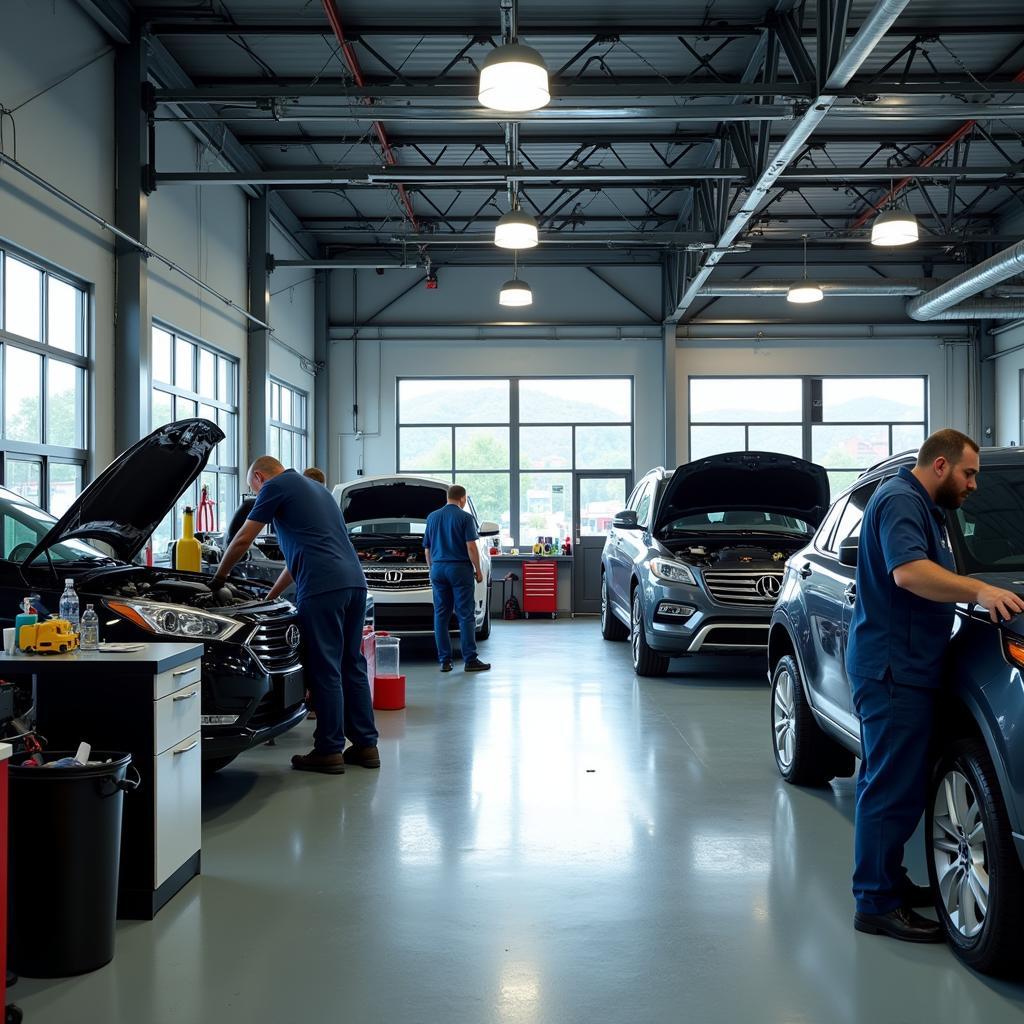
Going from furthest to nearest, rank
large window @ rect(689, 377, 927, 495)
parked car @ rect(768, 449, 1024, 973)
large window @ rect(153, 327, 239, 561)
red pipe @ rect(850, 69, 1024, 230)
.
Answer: large window @ rect(689, 377, 927, 495), red pipe @ rect(850, 69, 1024, 230), large window @ rect(153, 327, 239, 561), parked car @ rect(768, 449, 1024, 973)

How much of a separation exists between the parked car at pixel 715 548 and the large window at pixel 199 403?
4408 mm

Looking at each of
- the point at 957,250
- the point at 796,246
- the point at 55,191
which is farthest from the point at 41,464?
the point at 957,250

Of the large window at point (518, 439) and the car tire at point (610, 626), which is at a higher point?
the large window at point (518, 439)

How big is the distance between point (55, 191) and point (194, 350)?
3983 mm

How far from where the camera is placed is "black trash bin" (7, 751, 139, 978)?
3.09 meters

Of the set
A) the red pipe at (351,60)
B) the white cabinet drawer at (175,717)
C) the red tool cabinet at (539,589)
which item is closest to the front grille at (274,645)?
the white cabinet drawer at (175,717)

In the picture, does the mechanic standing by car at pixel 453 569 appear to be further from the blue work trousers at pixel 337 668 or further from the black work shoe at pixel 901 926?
the black work shoe at pixel 901 926

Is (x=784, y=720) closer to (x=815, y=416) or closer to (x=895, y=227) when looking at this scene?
(x=895, y=227)

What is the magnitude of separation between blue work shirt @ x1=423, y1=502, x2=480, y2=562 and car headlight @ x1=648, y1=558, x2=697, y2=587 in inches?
66.6

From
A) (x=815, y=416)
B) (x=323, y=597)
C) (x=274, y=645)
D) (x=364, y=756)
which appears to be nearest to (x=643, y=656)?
(x=364, y=756)

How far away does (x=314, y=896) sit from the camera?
3.82 m

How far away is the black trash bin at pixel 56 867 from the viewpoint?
121 inches

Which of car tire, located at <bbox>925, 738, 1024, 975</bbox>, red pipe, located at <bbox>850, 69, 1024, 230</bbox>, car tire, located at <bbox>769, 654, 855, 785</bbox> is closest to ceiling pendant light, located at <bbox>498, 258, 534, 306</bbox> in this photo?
red pipe, located at <bbox>850, 69, 1024, 230</bbox>

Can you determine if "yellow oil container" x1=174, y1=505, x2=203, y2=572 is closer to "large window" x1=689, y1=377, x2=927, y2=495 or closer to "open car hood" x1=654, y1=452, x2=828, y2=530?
"open car hood" x1=654, y1=452, x2=828, y2=530
